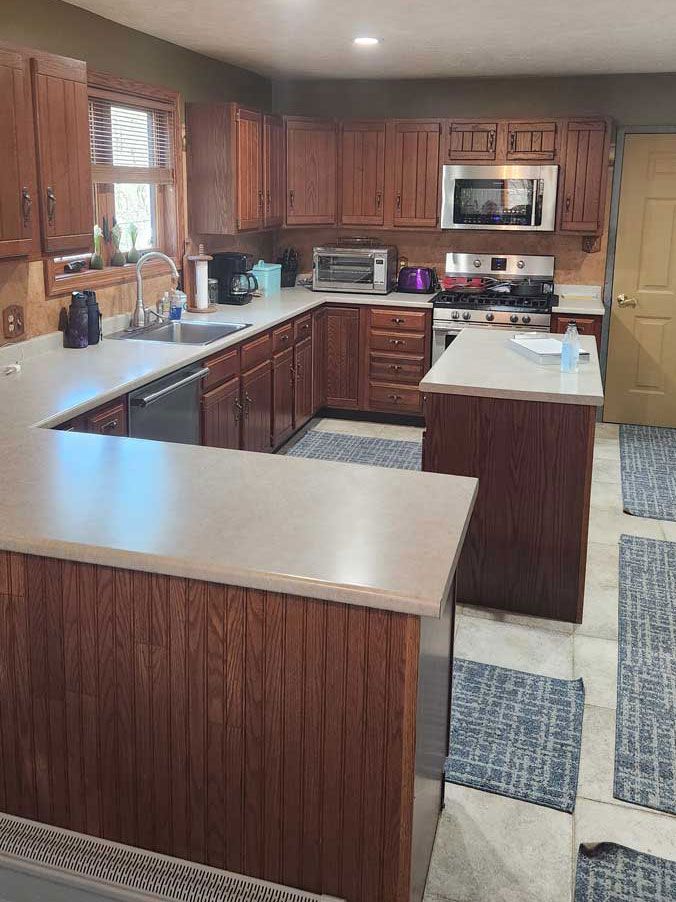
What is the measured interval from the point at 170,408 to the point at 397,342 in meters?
2.59

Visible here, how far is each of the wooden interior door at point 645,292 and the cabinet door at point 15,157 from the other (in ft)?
14.1

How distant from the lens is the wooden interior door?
6027 millimetres

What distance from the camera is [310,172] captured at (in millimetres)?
6262

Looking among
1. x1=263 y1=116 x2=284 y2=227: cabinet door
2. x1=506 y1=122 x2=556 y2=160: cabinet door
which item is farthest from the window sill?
x1=506 y1=122 x2=556 y2=160: cabinet door

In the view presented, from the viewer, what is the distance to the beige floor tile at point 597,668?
9.79 ft

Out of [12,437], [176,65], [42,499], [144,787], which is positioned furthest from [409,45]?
[144,787]

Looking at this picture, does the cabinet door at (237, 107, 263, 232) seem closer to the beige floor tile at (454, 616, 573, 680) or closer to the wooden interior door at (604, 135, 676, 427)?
the wooden interior door at (604, 135, 676, 427)

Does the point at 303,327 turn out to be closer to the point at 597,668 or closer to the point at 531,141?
the point at 531,141

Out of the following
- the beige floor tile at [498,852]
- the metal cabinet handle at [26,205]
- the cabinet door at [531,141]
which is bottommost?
the beige floor tile at [498,852]

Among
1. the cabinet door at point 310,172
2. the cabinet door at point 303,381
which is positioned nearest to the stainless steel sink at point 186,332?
the cabinet door at point 303,381

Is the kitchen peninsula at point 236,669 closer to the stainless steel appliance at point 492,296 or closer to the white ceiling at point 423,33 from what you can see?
the white ceiling at point 423,33

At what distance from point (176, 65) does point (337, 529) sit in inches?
159

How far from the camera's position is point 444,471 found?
11.6ft

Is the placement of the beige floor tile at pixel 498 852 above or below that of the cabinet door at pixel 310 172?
below
